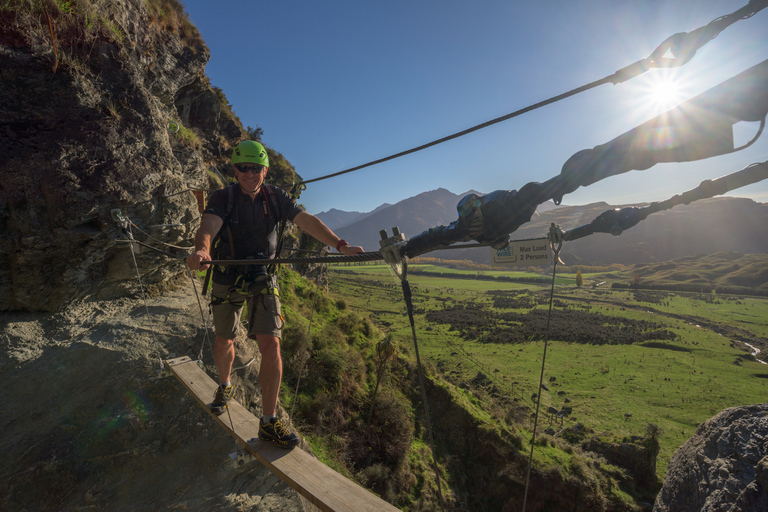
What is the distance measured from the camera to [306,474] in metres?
3.88

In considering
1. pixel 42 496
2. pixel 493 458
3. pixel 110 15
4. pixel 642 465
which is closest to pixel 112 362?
pixel 42 496

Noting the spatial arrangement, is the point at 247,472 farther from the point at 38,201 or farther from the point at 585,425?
the point at 585,425

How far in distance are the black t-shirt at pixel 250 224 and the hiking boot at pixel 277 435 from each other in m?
2.31

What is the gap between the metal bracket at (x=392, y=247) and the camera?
3.03 metres

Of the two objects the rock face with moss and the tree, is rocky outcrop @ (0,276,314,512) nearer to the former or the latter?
the rock face with moss

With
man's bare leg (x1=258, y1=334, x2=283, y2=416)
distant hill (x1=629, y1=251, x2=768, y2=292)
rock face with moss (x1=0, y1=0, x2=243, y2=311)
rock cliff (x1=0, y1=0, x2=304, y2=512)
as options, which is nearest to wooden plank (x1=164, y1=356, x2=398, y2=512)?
man's bare leg (x1=258, y1=334, x2=283, y2=416)

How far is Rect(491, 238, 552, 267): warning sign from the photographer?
387cm

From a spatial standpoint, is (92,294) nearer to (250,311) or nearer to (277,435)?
(250,311)

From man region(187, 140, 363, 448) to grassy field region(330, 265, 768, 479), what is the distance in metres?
50.0

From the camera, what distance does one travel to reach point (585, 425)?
62.8 metres

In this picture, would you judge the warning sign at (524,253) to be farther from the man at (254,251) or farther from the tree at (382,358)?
the tree at (382,358)

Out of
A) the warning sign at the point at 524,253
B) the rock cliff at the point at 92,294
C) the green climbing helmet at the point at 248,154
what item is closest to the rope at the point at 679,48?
the warning sign at the point at 524,253

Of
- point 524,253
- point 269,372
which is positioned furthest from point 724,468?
point 269,372

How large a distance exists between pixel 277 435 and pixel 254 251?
8.29ft
